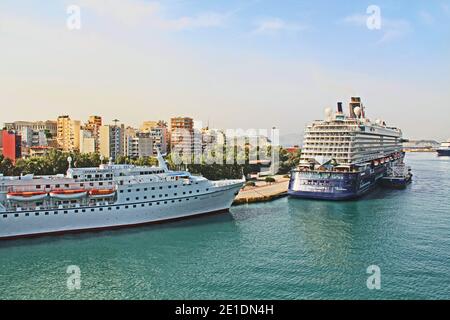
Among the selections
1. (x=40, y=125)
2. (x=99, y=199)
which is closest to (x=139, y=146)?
(x=40, y=125)

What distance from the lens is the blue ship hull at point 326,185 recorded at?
3250 cm

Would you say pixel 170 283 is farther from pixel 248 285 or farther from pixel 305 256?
pixel 305 256

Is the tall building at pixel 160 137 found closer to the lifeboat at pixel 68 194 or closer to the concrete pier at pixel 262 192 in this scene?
the concrete pier at pixel 262 192

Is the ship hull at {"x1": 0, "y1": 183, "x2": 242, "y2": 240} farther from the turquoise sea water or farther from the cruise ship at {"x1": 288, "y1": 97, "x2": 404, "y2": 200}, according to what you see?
the cruise ship at {"x1": 288, "y1": 97, "x2": 404, "y2": 200}

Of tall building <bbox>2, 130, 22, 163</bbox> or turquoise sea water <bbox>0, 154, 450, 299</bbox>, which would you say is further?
tall building <bbox>2, 130, 22, 163</bbox>

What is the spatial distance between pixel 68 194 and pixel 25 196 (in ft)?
7.42

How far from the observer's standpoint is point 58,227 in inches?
887

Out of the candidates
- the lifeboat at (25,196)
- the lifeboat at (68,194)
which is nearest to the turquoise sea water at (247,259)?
the lifeboat at (68,194)

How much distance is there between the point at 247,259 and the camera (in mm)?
17844

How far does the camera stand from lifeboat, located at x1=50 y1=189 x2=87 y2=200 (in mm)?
22547

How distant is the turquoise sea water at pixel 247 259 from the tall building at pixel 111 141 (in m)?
38.5

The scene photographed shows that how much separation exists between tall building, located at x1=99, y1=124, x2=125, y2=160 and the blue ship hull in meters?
34.4

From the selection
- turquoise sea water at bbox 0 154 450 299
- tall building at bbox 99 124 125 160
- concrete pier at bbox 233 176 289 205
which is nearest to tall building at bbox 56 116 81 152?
tall building at bbox 99 124 125 160
